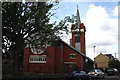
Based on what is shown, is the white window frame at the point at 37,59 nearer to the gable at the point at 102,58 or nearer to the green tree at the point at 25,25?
the green tree at the point at 25,25

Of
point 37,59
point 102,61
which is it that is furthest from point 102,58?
point 37,59

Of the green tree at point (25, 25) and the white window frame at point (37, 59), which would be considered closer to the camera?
the green tree at point (25, 25)

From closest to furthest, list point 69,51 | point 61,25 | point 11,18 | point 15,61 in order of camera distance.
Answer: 1. point 11,18
2. point 15,61
3. point 61,25
4. point 69,51

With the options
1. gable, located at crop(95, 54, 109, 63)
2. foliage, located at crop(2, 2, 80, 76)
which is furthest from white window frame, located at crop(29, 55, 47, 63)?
gable, located at crop(95, 54, 109, 63)

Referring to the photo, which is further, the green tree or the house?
the house

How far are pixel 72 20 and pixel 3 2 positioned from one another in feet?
30.4

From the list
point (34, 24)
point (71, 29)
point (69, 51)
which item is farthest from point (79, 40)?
point (34, 24)

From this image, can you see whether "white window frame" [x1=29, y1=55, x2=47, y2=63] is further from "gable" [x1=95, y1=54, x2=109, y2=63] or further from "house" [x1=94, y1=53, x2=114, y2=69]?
"gable" [x1=95, y1=54, x2=109, y2=63]

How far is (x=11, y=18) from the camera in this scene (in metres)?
18.3

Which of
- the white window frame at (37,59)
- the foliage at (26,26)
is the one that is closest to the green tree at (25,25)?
the foliage at (26,26)

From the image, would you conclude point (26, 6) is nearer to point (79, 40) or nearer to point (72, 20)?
point (72, 20)

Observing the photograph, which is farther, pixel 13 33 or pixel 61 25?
pixel 61 25

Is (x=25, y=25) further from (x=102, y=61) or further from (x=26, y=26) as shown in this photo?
(x=102, y=61)

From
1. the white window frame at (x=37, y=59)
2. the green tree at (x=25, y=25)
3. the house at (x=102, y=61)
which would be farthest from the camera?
the house at (x=102, y=61)
